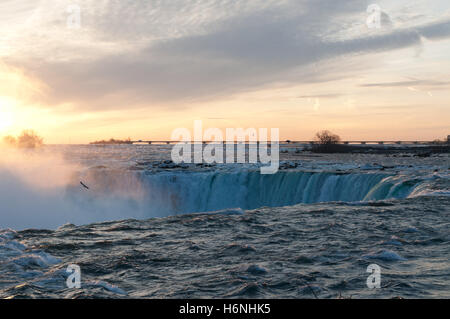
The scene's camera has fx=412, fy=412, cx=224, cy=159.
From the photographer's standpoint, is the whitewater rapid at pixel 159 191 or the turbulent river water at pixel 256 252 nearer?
the turbulent river water at pixel 256 252

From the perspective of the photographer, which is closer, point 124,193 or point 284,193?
point 284,193

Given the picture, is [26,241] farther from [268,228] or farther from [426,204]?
[426,204]

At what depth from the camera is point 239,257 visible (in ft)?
33.0

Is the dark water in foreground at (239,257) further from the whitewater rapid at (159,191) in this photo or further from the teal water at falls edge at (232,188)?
the whitewater rapid at (159,191)

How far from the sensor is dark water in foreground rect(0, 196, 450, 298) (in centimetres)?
785

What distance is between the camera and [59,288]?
7.99m

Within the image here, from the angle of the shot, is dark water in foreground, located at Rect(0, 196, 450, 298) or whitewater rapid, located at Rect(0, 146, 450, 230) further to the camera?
whitewater rapid, located at Rect(0, 146, 450, 230)

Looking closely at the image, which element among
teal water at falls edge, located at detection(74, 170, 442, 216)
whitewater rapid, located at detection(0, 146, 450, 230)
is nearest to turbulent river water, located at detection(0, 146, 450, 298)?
teal water at falls edge, located at detection(74, 170, 442, 216)

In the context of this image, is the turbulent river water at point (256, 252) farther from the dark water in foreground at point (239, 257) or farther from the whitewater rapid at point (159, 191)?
the whitewater rapid at point (159, 191)

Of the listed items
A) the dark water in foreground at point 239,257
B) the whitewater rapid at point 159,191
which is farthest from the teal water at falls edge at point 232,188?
the dark water in foreground at point 239,257

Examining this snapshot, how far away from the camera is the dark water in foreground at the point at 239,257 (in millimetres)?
7848

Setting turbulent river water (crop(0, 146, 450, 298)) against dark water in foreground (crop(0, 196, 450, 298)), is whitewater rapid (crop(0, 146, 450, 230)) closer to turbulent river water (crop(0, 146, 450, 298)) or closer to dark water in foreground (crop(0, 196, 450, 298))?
turbulent river water (crop(0, 146, 450, 298))
